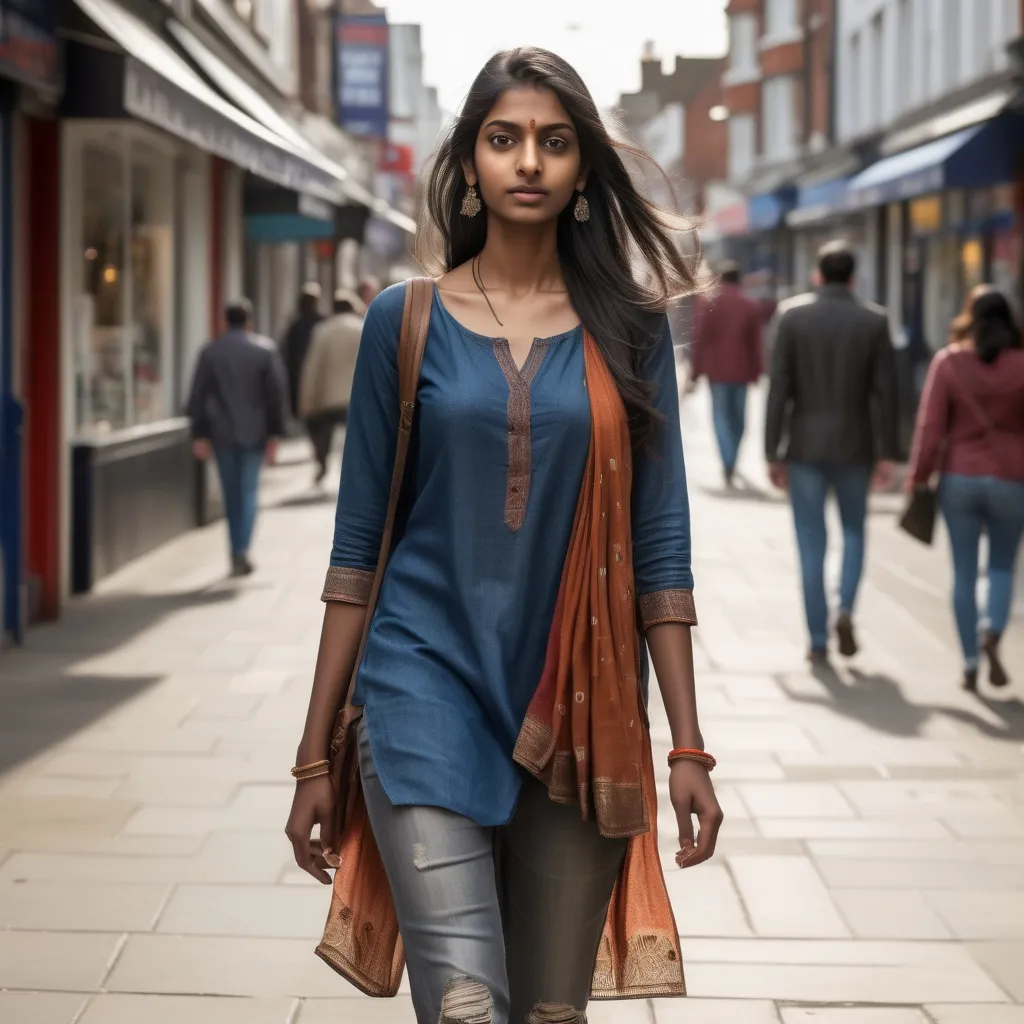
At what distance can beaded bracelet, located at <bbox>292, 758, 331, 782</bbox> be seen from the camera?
2920mm

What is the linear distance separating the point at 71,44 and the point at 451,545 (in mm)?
7539

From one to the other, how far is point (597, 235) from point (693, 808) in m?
0.87

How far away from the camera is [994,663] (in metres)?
8.47

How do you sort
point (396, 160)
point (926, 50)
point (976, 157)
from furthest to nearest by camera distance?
1. point (396, 160)
2. point (926, 50)
3. point (976, 157)

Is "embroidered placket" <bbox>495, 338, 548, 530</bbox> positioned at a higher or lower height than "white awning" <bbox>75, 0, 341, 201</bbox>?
lower

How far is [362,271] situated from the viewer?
1615 inches

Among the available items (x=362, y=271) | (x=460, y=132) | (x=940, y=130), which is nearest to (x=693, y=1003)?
(x=460, y=132)

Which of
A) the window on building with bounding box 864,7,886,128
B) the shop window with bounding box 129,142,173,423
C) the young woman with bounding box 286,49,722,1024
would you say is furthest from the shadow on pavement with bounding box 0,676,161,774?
the window on building with bounding box 864,7,886,128

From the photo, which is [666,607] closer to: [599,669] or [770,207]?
[599,669]

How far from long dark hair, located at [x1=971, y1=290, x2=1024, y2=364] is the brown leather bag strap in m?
5.75

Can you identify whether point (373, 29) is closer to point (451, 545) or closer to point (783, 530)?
point (783, 530)

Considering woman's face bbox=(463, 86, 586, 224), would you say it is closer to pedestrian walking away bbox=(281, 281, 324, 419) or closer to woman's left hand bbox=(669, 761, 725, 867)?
woman's left hand bbox=(669, 761, 725, 867)

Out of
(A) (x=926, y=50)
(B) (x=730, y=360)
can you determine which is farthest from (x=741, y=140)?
(B) (x=730, y=360)

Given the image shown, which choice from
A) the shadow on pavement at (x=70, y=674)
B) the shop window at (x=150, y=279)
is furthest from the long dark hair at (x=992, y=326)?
the shop window at (x=150, y=279)
